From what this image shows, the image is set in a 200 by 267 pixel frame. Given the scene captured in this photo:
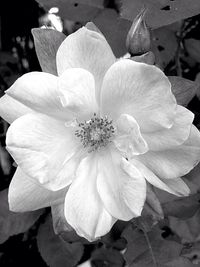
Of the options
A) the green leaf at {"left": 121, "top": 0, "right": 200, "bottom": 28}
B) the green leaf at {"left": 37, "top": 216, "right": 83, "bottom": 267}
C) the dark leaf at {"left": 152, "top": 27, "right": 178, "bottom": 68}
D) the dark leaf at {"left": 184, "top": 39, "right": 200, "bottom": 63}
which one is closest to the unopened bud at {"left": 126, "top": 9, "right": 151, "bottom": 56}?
the green leaf at {"left": 121, "top": 0, "right": 200, "bottom": 28}

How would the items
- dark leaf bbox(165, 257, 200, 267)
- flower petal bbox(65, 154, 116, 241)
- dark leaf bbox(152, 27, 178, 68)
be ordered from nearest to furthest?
flower petal bbox(65, 154, 116, 241) < dark leaf bbox(165, 257, 200, 267) < dark leaf bbox(152, 27, 178, 68)

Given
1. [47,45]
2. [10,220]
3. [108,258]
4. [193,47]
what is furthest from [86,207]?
[193,47]

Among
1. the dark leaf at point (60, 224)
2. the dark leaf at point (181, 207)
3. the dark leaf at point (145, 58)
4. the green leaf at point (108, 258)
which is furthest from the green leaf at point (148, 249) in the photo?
the dark leaf at point (145, 58)

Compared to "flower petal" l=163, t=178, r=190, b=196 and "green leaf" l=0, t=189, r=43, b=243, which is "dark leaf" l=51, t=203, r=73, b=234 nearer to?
"flower petal" l=163, t=178, r=190, b=196

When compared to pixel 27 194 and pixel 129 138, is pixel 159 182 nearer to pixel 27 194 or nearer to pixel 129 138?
pixel 129 138

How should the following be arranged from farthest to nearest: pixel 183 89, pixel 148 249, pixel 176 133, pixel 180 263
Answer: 1. pixel 148 249
2. pixel 180 263
3. pixel 183 89
4. pixel 176 133

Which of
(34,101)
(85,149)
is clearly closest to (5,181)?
(85,149)
